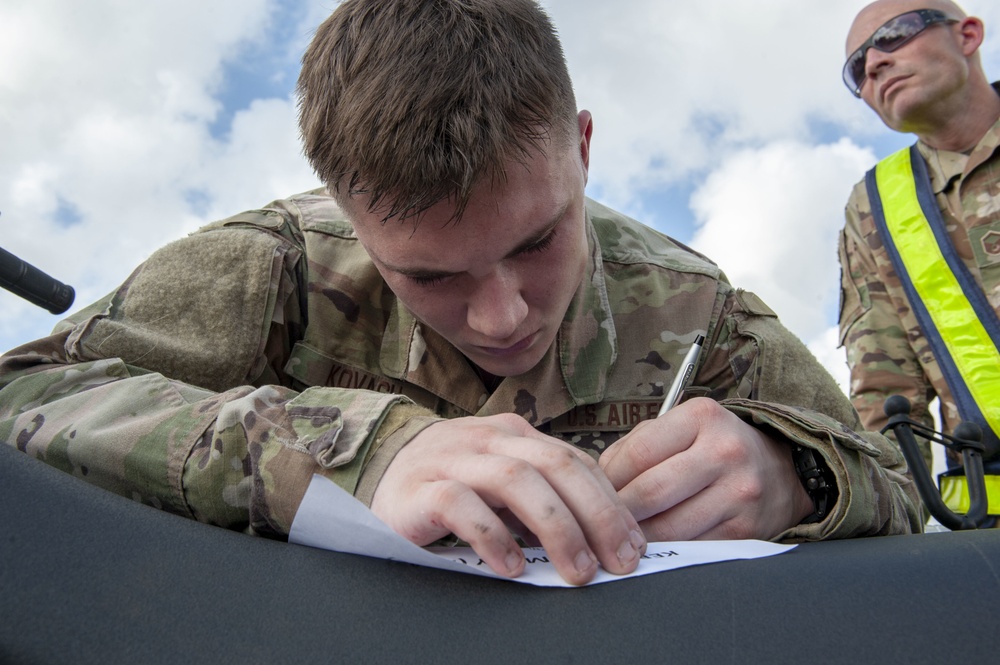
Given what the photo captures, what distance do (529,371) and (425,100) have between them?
2.14 feet

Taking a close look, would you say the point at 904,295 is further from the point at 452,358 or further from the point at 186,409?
the point at 186,409

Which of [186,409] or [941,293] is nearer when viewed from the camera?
→ [186,409]

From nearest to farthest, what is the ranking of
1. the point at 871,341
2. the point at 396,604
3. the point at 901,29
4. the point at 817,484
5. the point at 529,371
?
the point at 396,604
the point at 817,484
the point at 529,371
the point at 871,341
the point at 901,29

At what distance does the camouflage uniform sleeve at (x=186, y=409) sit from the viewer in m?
0.93

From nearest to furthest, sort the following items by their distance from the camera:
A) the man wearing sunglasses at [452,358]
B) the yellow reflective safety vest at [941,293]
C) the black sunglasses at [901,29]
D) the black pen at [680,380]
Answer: the man wearing sunglasses at [452,358]
the black pen at [680,380]
the yellow reflective safety vest at [941,293]
the black sunglasses at [901,29]

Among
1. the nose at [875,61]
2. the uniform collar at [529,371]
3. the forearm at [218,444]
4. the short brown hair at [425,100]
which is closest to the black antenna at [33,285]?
the forearm at [218,444]

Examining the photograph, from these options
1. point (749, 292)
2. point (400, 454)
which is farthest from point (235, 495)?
point (749, 292)

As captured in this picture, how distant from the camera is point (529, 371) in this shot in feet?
5.50

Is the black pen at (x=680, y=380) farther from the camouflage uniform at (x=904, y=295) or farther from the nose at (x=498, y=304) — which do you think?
the camouflage uniform at (x=904, y=295)

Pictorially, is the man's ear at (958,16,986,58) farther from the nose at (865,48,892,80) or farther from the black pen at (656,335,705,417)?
the black pen at (656,335,705,417)

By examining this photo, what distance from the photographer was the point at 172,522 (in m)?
0.72

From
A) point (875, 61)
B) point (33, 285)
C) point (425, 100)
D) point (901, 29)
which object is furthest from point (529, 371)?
point (901, 29)

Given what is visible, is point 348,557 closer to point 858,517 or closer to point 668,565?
point 668,565

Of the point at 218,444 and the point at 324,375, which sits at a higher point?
the point at 324,375
